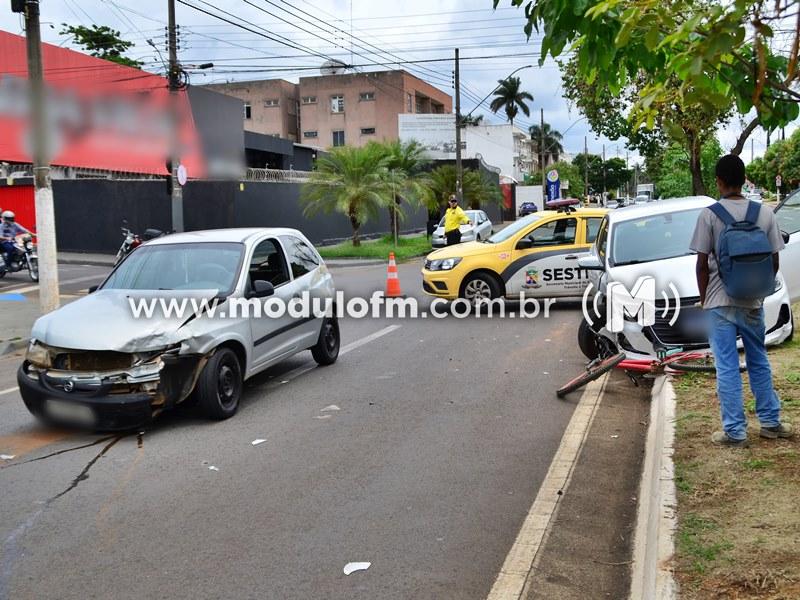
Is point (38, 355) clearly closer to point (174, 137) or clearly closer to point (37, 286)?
point (37, 286)

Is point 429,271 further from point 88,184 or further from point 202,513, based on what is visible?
point 88,184

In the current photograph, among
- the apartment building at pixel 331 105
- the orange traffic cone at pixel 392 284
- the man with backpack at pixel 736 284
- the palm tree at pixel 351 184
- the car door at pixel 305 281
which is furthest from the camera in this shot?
the apartment building at pixel 331 105

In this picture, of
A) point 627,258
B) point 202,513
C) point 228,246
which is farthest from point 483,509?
point 627,258

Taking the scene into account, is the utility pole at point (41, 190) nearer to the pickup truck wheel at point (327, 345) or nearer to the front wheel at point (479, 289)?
the pickup truck wheel at point (327, 345)

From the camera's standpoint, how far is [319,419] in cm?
768

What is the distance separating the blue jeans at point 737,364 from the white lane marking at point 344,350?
4.99 m

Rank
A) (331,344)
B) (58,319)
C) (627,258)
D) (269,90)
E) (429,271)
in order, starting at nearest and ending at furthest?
(58,319)
(627,258)
(331,344)
(429,271)
(269,90)

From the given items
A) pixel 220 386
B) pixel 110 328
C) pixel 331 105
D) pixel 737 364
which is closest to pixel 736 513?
pixel 737 364

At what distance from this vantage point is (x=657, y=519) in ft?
15.3

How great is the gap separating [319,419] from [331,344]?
2.69 m

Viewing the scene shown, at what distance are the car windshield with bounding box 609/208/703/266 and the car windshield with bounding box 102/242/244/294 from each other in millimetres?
4423

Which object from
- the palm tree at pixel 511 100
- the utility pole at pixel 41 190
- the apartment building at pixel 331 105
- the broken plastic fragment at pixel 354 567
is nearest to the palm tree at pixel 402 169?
the utility pole at pixel 41 190

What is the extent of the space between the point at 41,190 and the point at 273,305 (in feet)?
19.6

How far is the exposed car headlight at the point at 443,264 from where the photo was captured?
14.7 meters
